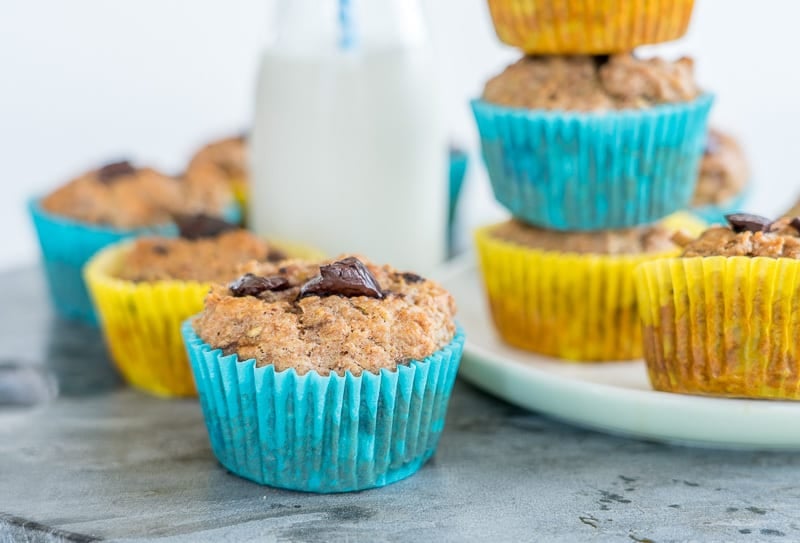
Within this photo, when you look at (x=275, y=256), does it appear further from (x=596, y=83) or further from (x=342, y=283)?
(x=596, y=83)

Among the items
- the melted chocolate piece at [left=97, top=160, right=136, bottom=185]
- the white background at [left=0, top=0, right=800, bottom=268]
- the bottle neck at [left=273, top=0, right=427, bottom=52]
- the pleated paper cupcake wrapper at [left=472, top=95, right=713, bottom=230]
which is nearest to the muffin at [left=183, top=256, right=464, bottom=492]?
the pleated paper cupcake wrapper at [left=472, top=95, right=713, bottom=230]

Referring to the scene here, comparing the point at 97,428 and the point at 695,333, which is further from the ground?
the point at 695,333

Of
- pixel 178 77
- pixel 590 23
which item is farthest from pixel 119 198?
pixel 178 77

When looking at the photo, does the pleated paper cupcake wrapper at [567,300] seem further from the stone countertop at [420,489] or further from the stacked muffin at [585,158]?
the stone countertop at [420,489]

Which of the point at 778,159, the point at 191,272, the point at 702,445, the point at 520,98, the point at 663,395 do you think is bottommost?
the point at 778,159

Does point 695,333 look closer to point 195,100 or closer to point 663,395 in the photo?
point 663,395

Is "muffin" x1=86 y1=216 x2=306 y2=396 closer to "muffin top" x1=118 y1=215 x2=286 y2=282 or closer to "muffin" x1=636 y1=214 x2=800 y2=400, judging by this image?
"muffin top" x1=118 y1=215 x2=286 y2=282

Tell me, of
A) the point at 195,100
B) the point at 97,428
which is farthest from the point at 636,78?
the point at 195,100

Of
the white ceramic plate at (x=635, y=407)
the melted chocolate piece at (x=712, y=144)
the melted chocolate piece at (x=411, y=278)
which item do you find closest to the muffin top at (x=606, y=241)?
the white ceramic plate at (x=635, y=407)
